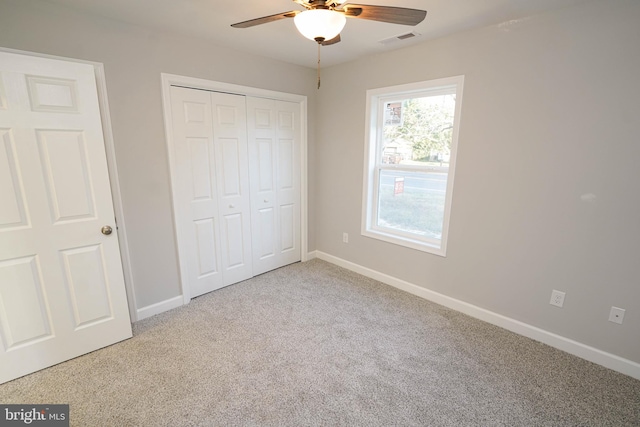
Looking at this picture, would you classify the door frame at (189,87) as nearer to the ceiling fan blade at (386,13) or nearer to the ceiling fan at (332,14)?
the ceiling fan at (332,14)

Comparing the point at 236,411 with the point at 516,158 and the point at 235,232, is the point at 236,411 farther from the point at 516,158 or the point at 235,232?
the point at 516,158

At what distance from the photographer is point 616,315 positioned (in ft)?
6.38

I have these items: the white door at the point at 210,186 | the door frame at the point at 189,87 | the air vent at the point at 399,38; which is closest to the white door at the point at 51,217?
the door frame at the point at 189,87

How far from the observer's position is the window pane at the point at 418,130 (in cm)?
265

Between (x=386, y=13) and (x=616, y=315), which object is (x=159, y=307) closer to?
(x=386, y=13)

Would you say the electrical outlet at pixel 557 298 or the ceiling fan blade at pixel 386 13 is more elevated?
the ceiling fan blade at pixel 386 13

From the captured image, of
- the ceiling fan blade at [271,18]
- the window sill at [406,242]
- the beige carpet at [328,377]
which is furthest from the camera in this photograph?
the window sill at [406,242]

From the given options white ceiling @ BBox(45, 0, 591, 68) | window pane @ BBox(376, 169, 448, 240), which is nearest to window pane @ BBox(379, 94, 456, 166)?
window pane @ BBox(376, 169, 448, 240)

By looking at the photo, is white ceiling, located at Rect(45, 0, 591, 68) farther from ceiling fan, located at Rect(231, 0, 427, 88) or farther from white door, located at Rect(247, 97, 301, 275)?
white door, located at Rect(247, 97, 301, 275)

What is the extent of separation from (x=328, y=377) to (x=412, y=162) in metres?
2.16

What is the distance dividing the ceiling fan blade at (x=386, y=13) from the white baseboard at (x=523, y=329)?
240 centimetres

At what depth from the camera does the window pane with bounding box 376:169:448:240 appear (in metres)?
2.80

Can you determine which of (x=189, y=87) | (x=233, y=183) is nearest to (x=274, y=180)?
(x=233, y=183)

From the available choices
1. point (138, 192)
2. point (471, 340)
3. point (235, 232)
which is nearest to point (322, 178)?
point (235, 232)
